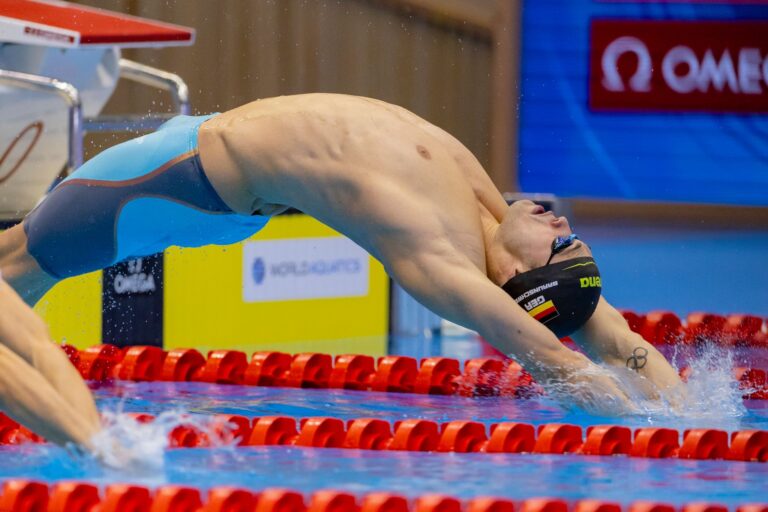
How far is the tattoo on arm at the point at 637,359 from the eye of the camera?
4195mm

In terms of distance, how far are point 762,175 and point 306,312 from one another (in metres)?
6.24

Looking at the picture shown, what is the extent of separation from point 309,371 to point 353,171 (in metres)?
1.21

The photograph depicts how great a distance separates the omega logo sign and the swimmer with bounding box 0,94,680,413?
7.63 metres

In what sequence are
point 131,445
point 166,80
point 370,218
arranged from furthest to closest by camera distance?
point 166,80 → point 370,218 → point 131,445

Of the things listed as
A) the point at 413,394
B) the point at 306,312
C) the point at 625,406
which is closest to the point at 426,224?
the point at 625,406

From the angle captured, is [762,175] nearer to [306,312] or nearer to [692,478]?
[306,312]

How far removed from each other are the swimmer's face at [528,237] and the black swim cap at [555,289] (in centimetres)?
3

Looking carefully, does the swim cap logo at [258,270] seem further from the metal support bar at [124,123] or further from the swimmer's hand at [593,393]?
the swimmer's hand at [593,393]

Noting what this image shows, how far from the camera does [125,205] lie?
4.07 meters

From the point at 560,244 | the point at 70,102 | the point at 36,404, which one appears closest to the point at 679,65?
the point at 70,102

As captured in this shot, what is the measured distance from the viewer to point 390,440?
3744mm

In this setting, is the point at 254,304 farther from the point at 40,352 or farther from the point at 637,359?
the point at 40,352

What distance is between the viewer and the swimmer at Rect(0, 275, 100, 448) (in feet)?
9.36

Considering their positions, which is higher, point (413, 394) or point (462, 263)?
point (462, 263)
